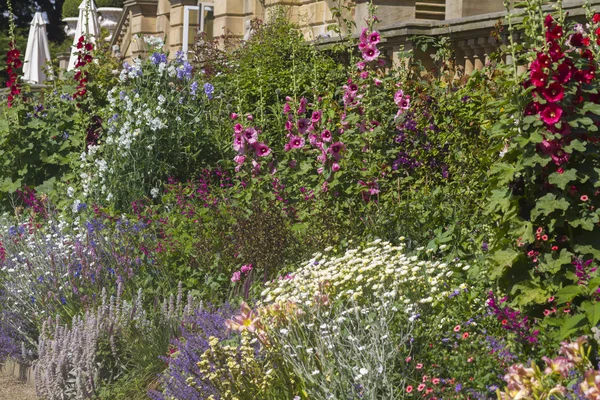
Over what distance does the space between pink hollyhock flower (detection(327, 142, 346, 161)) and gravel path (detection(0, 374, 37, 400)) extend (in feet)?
8.54

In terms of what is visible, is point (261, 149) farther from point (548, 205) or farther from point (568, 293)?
point (568, 293)

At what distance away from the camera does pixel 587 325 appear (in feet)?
14.3

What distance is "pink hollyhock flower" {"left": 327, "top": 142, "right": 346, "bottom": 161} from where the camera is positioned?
722cm

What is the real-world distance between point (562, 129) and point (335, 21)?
41.2 feet

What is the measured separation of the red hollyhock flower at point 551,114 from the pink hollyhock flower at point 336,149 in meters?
2.68

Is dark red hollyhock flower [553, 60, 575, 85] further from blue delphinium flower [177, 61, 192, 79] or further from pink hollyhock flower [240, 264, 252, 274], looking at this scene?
blue delphinium flower [177, 61, 192, 79]

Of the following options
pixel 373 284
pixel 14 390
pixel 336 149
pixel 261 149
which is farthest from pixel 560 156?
pixel 14 390

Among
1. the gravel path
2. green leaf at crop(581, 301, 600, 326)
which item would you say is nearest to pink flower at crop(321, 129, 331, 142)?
the gravel path

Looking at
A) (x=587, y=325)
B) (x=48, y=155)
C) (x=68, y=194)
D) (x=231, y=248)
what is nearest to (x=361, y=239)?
(x=231, y=248)

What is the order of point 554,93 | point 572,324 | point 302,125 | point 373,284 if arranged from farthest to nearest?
1. point 302,125
2. point 373,284
3. point 554,93
4. point 572,324

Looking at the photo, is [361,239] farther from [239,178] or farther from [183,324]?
[239,178]

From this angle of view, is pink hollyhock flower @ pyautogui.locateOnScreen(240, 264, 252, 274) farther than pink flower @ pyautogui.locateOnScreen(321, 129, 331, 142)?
No

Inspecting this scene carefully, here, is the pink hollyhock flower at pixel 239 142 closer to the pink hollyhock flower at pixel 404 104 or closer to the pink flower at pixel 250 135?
the pink flower at pixel 250 135

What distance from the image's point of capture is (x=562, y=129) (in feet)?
15.3
